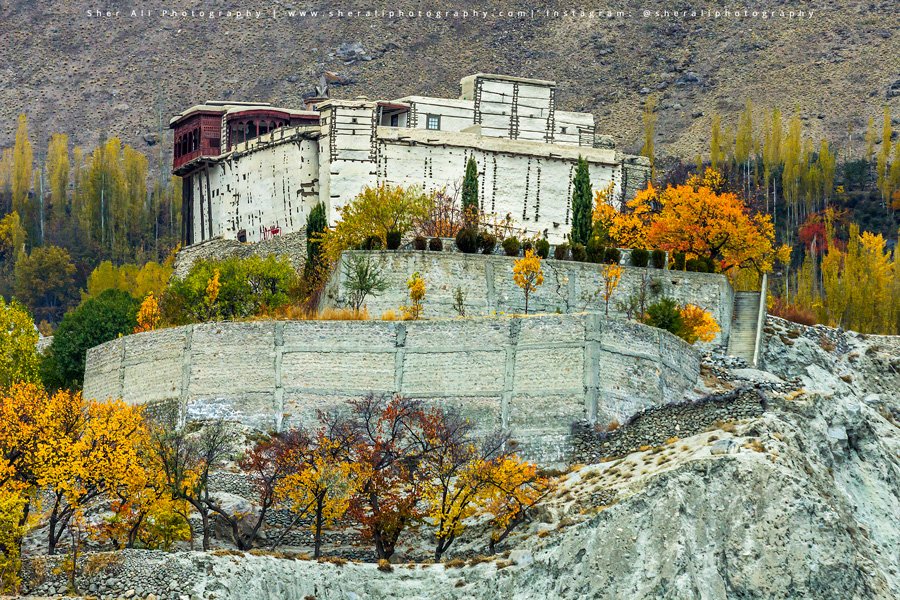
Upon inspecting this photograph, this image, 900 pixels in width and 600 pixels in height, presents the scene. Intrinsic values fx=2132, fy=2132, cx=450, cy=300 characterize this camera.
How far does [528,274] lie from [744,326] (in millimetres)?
8947

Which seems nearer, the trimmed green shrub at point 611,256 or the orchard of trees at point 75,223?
the trimmed green shrub at point 611,256

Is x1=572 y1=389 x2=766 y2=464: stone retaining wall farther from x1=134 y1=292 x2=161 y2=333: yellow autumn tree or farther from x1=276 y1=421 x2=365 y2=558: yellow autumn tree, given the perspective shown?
x1=134 y1=292 x2=161 y2=333: yellow autumn tree

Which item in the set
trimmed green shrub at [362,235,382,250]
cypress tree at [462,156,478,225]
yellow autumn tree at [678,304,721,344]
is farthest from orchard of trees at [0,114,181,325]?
yellow autumn tree at [678,304,721,344]

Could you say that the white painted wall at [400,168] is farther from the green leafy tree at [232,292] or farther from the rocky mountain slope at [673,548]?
the rocky mountain slope at [673,548]

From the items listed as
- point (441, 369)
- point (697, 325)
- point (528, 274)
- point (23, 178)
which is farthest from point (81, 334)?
point (23, 178)

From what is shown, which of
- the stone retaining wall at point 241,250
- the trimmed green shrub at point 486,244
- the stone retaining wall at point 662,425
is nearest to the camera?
the stone retaining wall at point 662,425

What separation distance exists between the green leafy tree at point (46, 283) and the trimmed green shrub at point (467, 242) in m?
54.5

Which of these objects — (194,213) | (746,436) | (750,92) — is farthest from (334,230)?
(750,92)

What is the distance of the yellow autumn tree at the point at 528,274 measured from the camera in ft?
258

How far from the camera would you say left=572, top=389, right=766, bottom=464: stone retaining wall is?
220ft

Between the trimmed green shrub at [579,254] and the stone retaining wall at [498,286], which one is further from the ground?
the trimmed green shrub at [579,254]

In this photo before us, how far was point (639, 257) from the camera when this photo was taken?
81688 millimetres

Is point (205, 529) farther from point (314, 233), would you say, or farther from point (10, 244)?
point (10, 244)

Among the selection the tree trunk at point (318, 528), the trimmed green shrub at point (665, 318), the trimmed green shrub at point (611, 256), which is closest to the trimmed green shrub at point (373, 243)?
the trimmed green shrub at point (611, 256)
